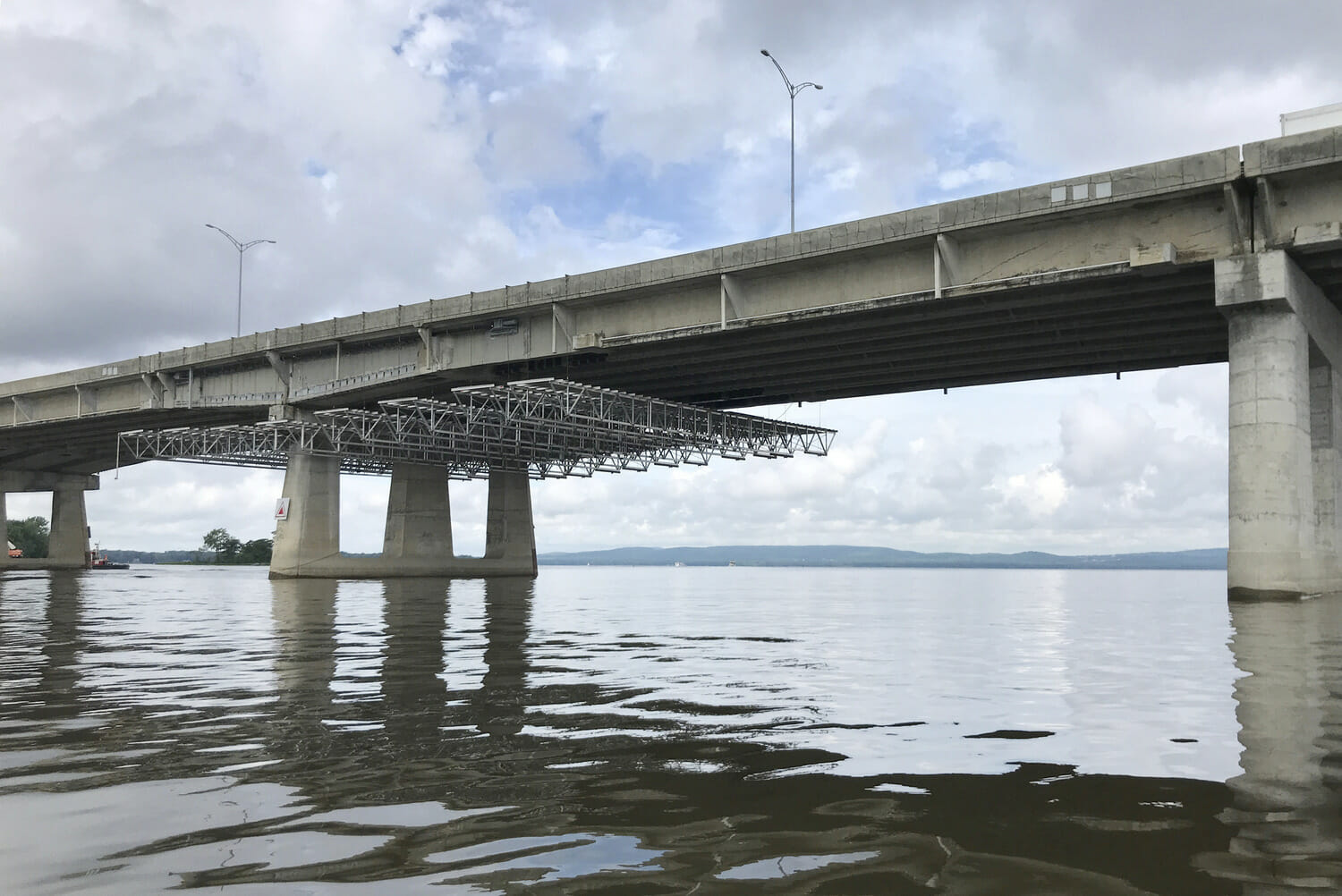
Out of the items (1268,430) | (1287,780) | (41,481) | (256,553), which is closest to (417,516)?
(1268,430)

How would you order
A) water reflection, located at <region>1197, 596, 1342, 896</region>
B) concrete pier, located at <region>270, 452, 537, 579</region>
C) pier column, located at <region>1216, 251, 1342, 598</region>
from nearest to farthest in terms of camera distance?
water reflection, located at <region>1197, 596, 1342, 896</region> → pier column, located at <region>1216, 251, 1342, 598</region> → concrete pier, located at <region>270, 452, 537, 579</region>

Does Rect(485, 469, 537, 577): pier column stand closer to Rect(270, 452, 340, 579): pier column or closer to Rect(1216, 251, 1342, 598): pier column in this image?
Rect(270, 452, 340, 579): pier column

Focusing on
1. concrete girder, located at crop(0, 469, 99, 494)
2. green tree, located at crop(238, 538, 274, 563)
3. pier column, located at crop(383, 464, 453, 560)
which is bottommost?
green tree, located at crop(238, 538, 274, 563)

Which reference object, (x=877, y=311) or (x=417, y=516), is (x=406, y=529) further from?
(x=877, y=311)

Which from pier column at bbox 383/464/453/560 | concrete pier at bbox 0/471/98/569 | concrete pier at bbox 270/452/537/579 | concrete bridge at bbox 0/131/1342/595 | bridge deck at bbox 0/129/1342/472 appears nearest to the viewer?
concrete bridge at bbox 0/131/1342/595

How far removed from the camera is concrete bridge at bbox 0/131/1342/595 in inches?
1137

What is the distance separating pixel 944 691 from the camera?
36.1 feet

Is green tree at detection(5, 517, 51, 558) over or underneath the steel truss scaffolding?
underneath

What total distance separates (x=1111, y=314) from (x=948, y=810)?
35828 millimetres

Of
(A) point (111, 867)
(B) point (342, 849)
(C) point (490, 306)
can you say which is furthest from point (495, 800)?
(C) point (490, 306)

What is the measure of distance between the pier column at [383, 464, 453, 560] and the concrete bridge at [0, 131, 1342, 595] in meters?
5.96

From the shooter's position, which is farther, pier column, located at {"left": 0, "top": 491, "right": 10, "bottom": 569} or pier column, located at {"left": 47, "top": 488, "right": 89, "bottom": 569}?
pier column, located at {"left": 47, "top": 488, "right": 89, "bottom": 569}

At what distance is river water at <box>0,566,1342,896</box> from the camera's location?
4438mm

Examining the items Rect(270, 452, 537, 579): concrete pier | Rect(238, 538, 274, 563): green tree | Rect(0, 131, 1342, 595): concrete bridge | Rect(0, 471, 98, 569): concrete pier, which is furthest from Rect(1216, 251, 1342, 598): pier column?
Rect(238, 538, 274, 563): green tree
